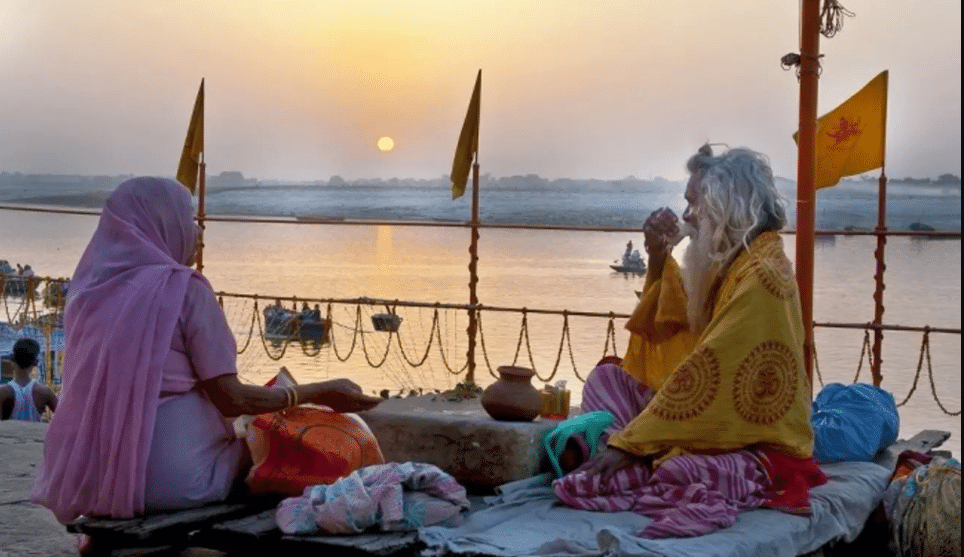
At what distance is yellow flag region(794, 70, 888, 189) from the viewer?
7430 mm

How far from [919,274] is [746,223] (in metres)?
35.8

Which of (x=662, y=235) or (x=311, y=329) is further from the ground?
(x=662, y=235)

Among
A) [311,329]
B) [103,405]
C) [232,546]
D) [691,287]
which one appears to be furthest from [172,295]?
[311,329]

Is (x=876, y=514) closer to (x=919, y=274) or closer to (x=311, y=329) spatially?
(x=311, y=329)

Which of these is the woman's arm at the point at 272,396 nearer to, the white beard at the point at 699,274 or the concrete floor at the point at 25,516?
the concrete floor at the point at 25,516

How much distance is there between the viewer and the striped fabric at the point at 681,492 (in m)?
3.77

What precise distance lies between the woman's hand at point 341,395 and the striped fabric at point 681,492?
693mm

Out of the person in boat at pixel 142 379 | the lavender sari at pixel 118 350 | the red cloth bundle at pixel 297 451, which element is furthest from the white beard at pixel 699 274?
the lavender sari at pixel 118 350

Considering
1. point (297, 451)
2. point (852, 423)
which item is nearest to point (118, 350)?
point (297, 451)

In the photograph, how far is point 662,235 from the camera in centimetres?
491

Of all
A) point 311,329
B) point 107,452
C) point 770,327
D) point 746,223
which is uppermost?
point 746,223

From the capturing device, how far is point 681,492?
12.9 ft

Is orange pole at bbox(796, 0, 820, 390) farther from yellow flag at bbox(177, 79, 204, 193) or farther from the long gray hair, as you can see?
yellow flag at bbox(177, 79, 204, 193)

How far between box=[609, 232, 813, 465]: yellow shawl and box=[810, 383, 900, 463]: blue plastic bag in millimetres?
697
